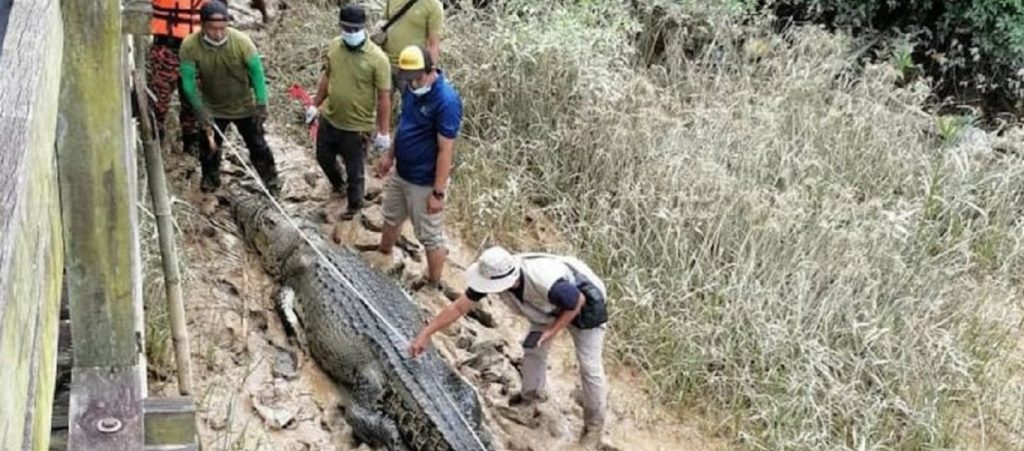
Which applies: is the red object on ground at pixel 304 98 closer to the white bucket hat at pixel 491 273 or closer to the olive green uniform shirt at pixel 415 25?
the olive green uniform shirt at pixel 415 25

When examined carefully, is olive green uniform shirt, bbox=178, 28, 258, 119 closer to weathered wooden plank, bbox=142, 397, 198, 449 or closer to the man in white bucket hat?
the man in white bucket hat

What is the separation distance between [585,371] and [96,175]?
3393 mm

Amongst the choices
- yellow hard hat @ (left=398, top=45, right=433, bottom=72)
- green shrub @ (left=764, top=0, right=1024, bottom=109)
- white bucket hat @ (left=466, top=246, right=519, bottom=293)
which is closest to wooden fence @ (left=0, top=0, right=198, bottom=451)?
white bucket hat @ (left=466, top=246, right=519, bottom=293)

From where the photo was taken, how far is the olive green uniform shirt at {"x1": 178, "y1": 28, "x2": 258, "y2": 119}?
6.02m

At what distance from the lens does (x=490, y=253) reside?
16.0ft

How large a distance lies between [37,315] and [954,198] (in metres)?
6.76

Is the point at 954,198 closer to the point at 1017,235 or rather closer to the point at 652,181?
the point at 1017,235

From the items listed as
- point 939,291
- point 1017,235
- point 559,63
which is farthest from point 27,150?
point 1017,235

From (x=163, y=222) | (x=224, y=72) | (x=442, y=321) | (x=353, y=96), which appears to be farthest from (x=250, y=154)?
(x=163, y=222)

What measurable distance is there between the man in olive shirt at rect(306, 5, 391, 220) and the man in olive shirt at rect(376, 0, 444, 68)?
0.45 meters

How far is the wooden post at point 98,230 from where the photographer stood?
6.93 ft

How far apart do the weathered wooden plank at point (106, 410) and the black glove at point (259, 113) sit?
4044mm

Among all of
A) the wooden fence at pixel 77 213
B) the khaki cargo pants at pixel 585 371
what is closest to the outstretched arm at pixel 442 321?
the khaki cargo pants at pixel 585 371

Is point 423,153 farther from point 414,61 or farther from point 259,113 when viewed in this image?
point 259,113
